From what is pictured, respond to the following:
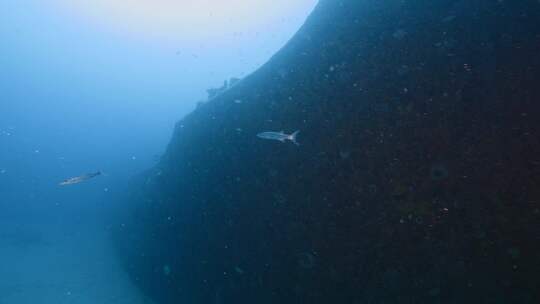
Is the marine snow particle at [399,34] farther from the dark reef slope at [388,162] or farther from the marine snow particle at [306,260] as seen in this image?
the marine snow particle at [306,260]

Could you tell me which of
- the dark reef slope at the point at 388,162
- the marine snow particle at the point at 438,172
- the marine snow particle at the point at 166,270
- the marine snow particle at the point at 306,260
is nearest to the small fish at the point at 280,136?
the dark reef slope at the point at 388,162

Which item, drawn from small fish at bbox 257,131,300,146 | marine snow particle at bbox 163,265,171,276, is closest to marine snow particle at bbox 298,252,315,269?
small fish at bbox 257,131,300,146

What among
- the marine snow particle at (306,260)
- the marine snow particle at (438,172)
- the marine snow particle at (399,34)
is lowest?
the marine snow particle at (306,260)

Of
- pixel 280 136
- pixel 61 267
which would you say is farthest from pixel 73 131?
pixel 280 136

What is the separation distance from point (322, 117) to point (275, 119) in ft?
4.36

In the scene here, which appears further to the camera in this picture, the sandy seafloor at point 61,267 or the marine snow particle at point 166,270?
the sandy seafloor at point 61,267

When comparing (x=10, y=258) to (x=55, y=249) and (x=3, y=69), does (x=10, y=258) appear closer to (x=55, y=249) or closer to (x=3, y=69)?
(x=55, y=249)

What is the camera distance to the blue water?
20.6 metres

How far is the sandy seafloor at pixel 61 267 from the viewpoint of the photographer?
1767 cm

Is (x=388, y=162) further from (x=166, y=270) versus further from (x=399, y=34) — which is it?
(x=166, y=270)

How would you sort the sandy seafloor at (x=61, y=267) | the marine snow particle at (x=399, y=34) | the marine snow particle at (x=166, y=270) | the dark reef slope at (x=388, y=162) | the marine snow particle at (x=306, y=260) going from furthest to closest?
the sandy seafloor at (x=61, y=267), the marine snow particle at (x=166, y=270), the marine snow particle at (x=306, y=260), the marine snow particle at (x=399, y=34), the dark reef slope at (x=388, y=162)

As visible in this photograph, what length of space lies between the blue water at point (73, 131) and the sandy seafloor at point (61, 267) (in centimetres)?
8

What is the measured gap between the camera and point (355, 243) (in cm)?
632

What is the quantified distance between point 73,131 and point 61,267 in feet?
140
